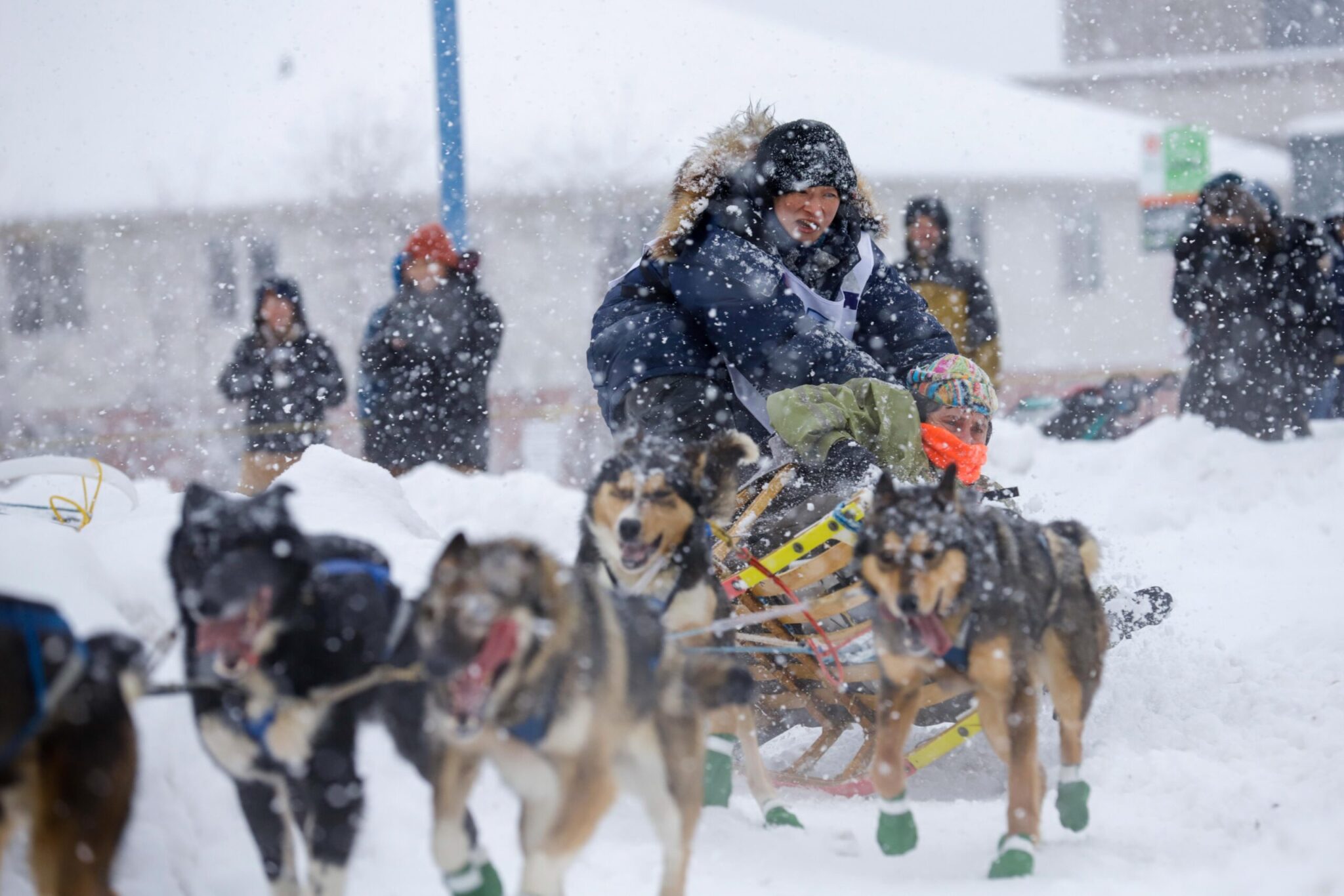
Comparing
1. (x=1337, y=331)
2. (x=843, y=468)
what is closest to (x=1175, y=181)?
(x=1337, y=331)

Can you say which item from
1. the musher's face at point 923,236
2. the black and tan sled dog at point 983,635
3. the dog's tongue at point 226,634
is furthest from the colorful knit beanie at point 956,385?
the musher's face at point 923,236

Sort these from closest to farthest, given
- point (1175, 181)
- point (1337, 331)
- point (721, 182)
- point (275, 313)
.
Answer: point (721, 182)
point (275, 313)
point (1337, 331)
point (1175, 181)

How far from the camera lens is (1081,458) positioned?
8195mm

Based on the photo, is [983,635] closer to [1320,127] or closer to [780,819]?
[780,819]

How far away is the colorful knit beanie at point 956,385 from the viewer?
341 centimetres

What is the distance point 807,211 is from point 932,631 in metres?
1.71

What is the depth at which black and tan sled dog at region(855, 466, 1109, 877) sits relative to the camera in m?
2.22

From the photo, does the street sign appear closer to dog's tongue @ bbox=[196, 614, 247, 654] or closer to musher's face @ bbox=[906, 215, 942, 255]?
musher's face @ bbox=[906, 215, 942, 255]

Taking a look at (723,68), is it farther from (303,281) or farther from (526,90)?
(303,281)

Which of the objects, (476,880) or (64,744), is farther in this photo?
(476,880)

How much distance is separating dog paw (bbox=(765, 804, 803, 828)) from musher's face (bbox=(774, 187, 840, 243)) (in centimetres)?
160

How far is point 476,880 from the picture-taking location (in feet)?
5.87

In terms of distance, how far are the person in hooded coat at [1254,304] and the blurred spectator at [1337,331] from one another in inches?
8.4

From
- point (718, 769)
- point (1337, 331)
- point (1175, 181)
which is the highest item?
point (1175, 181)
